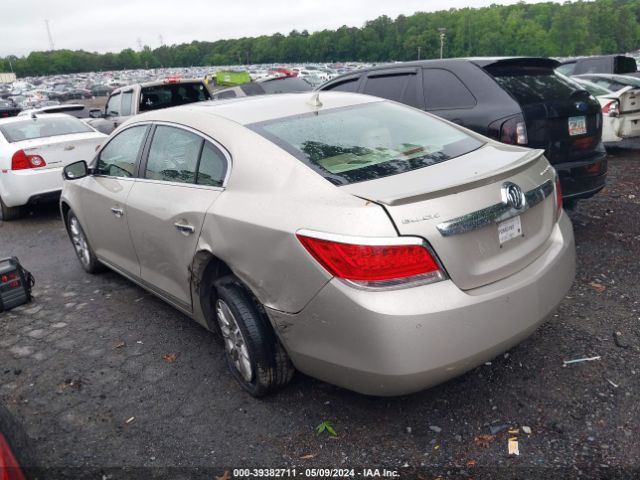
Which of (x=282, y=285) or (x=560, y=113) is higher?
(x=560, y=113)

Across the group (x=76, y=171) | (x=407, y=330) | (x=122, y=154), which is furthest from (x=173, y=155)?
(x=407, y=330)

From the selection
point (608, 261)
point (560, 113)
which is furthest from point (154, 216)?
point (608, 261)

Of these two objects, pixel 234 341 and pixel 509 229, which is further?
pixel 234 341

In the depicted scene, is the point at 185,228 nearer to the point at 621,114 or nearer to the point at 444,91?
the point at 444,91

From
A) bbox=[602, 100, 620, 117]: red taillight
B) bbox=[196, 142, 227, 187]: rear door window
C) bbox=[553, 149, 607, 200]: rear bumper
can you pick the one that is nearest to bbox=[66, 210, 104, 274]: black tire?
bbox=[196, 142, 227, 187]: rear door window

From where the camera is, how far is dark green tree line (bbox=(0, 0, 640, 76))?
107 metres

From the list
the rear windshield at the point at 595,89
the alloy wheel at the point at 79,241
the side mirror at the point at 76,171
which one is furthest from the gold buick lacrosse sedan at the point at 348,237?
the rear windshield at the point at 595,89

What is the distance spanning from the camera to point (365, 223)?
2328 millimetres

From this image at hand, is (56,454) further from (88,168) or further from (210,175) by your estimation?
(88,168)

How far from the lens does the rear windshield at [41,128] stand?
316 inches

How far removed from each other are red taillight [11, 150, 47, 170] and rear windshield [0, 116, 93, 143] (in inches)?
20.5

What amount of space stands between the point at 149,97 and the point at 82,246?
18.9 feet

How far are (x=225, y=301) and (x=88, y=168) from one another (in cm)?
240

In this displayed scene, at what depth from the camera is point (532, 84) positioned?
4.87 m
